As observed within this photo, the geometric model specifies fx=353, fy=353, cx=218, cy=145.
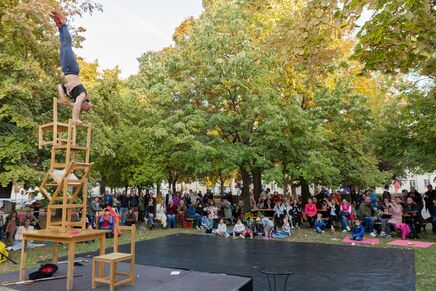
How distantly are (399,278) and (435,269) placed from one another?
4.16ft

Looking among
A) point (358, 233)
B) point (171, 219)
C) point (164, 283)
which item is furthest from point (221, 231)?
point (164, 283)

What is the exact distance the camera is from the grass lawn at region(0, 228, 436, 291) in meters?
7.29

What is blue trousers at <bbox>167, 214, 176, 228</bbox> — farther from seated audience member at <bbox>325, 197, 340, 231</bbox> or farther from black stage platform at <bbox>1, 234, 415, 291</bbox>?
seated audience member at <bbox>325, 197, 340, 231</bbox>

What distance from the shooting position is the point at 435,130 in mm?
12930

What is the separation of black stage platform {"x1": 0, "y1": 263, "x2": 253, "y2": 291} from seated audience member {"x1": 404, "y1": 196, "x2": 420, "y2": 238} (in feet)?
29.0

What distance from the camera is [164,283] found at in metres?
6.01

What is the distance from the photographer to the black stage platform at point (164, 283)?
5656 mm

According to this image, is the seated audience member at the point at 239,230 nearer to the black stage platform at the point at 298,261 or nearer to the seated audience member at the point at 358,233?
the black stage platform at the point at 298,261

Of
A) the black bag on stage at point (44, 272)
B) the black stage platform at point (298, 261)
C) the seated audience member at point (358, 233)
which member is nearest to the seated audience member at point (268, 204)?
the black stage platform at point (298, 261)

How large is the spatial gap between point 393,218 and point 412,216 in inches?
24.4

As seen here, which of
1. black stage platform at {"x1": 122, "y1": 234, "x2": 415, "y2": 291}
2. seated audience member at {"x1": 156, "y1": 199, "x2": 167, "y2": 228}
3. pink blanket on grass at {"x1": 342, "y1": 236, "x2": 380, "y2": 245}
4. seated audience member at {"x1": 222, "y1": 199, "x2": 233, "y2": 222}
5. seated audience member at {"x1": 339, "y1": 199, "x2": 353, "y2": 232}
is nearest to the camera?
black stage platform at {"x1": 122, "y1": 234, "x2": 415, "y2": 291}

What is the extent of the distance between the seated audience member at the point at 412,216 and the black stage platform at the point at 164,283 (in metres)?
8.83

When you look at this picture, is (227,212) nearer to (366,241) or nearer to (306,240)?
(306,240)

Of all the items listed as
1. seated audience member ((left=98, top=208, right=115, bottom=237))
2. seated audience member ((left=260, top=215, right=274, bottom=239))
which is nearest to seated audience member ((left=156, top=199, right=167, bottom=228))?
seated audience member ((left=98, top=208, right=115, bottom=237))
